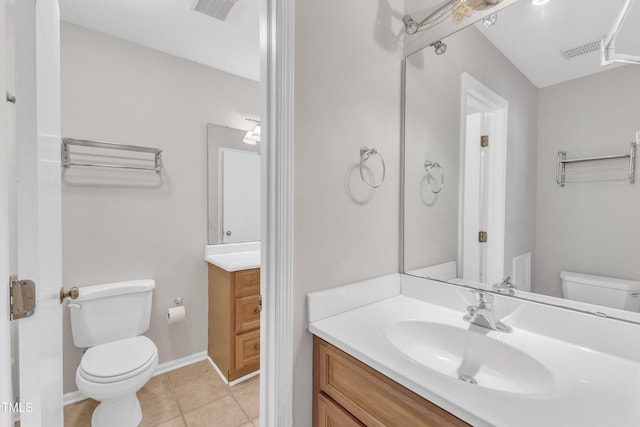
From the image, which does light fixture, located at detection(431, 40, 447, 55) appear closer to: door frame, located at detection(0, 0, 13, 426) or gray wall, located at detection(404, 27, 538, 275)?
gray wall, located at detection(404, 27, 538, 275)

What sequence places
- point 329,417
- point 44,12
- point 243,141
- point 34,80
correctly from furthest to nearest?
1. point 243,141
2. point 329,417
3. point 44,12
4. point 34,80

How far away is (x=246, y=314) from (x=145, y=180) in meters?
1.24

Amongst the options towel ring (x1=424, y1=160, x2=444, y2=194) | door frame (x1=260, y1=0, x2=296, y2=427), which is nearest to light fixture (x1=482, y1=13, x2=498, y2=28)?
towel ring (x1=424, y1=160, x2=444, y2=194)

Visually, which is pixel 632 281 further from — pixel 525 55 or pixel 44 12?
pixel 44 12

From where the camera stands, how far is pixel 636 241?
77cm

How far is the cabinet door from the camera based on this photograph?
85cm

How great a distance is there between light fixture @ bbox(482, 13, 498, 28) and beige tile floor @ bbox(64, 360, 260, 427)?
230cm

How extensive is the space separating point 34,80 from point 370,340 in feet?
3.88

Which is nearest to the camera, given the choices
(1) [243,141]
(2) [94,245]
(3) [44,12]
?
(3) [44,12]

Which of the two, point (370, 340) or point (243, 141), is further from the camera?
point (243, 141)

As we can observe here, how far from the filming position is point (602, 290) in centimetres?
83

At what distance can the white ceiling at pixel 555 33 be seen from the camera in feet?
2.60

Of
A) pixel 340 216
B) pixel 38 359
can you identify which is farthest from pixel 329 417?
pixel 38 359

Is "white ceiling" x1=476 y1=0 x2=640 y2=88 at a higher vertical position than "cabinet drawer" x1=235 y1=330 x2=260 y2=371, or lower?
higher
